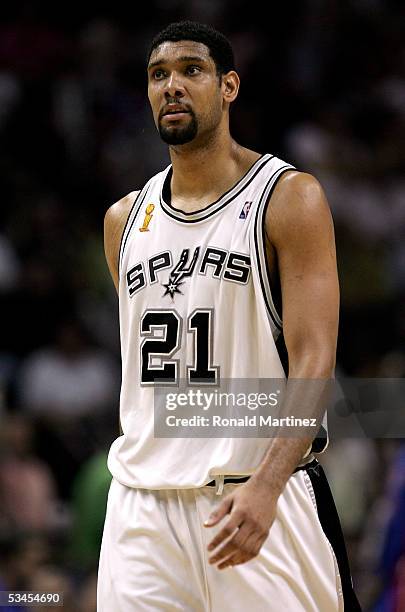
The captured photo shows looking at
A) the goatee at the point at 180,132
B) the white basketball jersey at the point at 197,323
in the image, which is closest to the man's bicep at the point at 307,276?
the white basketball jersey at the point at 197,323

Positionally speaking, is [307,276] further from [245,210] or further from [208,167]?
[208,167]

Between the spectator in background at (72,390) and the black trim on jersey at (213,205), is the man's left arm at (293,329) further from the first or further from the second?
the spectator in background at (72,390)

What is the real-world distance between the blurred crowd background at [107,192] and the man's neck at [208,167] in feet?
10.0

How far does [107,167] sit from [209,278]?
6243mm

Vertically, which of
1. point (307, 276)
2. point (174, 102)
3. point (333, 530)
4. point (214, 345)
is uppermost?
point (174, 102)

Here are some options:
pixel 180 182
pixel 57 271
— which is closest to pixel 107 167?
pixel 57 271

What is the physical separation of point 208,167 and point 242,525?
1590 millimetres

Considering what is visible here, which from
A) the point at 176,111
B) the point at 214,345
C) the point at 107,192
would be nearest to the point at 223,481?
the point at 214,345

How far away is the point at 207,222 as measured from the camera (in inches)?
187

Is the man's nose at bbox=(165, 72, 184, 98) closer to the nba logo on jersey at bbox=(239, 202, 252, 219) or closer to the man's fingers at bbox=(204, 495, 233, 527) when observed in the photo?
the nba logo on jersey at bbox=(239, 202, 252, 219)

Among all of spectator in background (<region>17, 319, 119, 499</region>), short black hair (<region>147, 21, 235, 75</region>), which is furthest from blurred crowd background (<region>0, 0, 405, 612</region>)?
short black hair (<region>147, 21, 235, 75</region>)

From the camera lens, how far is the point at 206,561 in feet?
14.4

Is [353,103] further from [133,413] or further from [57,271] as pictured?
[133,413]

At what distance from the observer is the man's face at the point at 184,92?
15.7 feet
